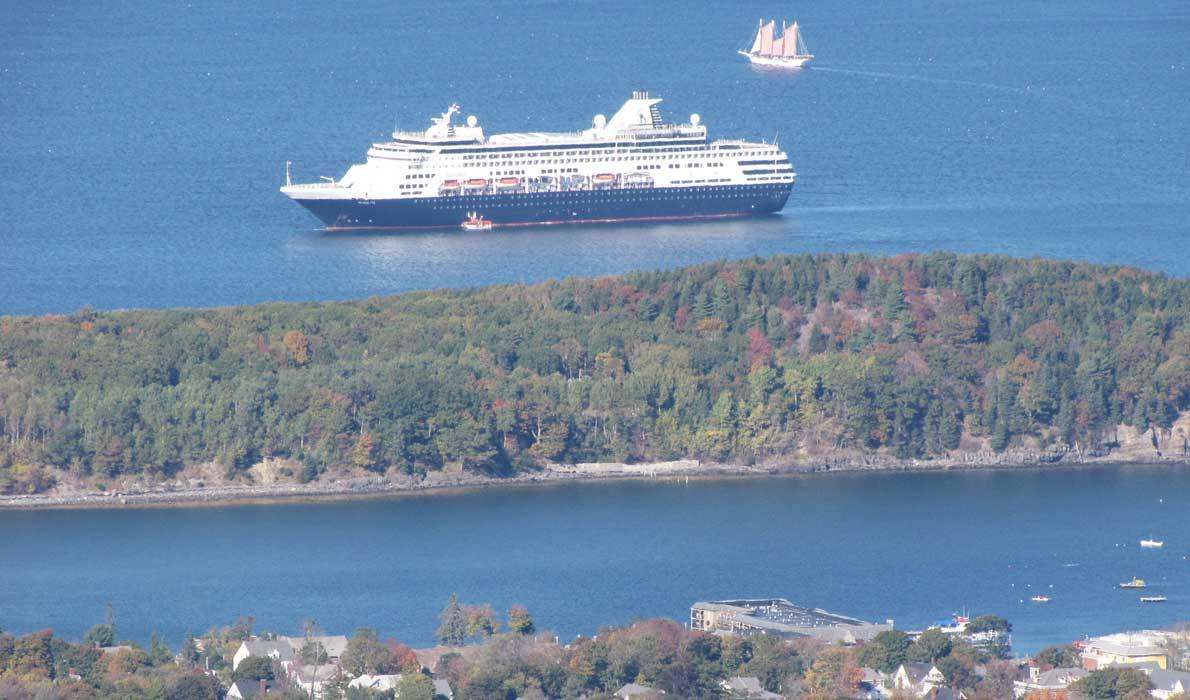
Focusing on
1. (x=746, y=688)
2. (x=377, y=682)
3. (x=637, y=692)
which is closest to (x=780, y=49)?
(x=746, y=688)

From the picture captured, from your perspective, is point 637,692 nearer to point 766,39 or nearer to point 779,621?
point 779,621

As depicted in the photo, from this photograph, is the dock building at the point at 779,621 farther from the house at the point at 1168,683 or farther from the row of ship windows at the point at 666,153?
the row of ship windows at the point at 666,153

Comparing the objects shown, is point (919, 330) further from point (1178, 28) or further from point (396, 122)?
point (1178, 28)

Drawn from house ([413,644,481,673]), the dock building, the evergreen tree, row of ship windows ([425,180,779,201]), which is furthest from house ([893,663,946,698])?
row of ship windows ([425,180,779,201])

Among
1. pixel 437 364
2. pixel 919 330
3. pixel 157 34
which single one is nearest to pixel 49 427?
pixel 437 364

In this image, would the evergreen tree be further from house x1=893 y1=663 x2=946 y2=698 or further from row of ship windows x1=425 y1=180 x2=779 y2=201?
row of ship windows x1=425 y1=180 x2=779 y2=201
